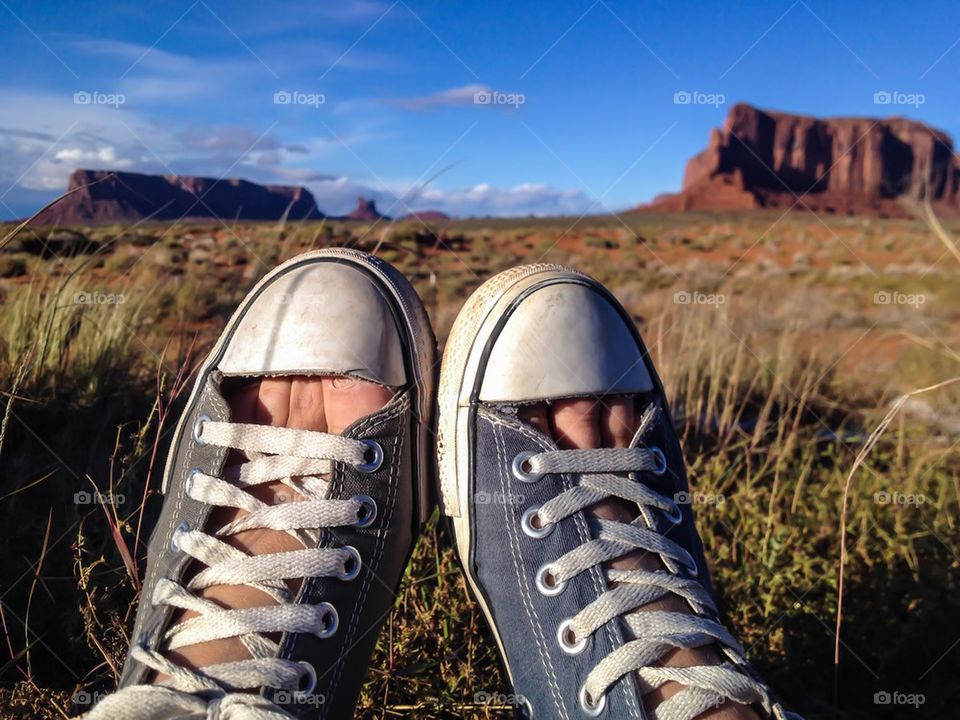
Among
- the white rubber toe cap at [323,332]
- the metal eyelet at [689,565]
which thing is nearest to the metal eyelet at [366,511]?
the white rubber toe cap at [323,332]

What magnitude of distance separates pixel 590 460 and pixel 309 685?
74 centimetres

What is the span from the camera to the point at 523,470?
1.64m

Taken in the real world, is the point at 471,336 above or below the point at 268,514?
above

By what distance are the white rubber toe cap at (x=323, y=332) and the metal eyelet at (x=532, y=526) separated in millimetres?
442

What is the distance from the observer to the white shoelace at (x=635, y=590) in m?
1.33

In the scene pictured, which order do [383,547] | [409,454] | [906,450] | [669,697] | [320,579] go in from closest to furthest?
[669,697] < [320,579] < [383,547] < [409,454] < [906,450]

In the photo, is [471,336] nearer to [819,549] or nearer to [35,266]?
[819,549]

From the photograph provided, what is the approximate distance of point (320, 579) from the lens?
1482 mm

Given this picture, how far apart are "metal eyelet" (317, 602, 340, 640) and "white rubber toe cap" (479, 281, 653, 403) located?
57cm

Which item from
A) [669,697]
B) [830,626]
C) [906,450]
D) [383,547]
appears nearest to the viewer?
[669,697]

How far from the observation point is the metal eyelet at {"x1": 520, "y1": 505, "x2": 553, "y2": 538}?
1564 millimetres

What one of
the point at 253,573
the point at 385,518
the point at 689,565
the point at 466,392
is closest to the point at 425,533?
the point at 385,518

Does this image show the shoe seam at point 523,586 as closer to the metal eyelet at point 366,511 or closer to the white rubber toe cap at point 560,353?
the white rubber toe cap at point 560,353

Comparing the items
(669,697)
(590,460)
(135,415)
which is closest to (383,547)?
(590,460)
